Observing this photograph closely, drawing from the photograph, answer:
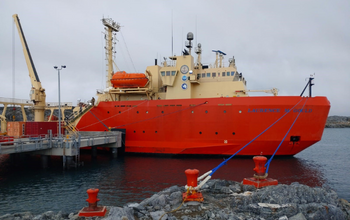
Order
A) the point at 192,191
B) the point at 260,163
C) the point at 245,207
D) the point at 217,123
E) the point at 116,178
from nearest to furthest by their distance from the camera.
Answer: the point at 245,207 < the point at 192,191 < the point at 260,163 < the point at 116,178 < the point at 217,123

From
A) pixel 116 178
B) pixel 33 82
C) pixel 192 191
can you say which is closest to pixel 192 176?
pixel 192 191

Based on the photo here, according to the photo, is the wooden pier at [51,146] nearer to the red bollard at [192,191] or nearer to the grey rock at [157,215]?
the grey rock at [157,215]

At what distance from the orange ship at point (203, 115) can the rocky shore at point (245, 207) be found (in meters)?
10.2

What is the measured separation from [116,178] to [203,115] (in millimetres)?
8649

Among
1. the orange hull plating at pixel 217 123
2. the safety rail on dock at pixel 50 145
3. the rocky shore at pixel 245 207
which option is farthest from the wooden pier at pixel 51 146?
the rocky shore at pixel 245 207

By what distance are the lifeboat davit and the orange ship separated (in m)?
0.28

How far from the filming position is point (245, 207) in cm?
625

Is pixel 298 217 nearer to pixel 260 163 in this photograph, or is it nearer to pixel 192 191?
pixel 260 163

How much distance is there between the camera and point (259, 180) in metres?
7.91

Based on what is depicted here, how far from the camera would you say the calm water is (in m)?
10.6

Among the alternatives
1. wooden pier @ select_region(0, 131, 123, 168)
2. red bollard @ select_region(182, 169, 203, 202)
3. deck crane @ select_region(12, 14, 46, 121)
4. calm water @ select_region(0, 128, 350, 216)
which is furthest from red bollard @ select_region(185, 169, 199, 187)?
deck crane @ select_region(12, 14, 46, 121)

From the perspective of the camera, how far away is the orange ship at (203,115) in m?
18.2

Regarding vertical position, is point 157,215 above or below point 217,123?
below

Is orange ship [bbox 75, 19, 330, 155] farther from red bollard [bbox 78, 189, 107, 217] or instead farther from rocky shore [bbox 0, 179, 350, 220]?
red bollard [bbox 78, 189, 107, 217]
